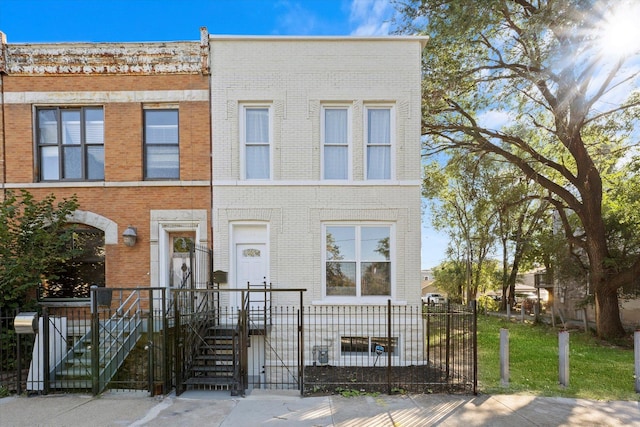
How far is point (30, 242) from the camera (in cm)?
838

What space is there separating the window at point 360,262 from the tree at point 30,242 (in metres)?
6.61

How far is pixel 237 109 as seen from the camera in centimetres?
940

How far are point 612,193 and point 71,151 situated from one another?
Result: 753 inches

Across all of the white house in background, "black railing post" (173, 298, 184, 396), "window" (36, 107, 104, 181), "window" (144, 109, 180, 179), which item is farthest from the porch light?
"black railing post" (173, 298, 184, 396)

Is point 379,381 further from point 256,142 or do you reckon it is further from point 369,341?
point 256,142

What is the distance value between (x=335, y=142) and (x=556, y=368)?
798 centimetres

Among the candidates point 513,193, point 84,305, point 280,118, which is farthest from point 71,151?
point 513,193

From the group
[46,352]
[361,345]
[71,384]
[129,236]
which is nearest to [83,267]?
[129,236]

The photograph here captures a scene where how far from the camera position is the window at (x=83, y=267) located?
31.3 feet

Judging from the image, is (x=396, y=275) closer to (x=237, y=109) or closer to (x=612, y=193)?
(x=237, y=109)

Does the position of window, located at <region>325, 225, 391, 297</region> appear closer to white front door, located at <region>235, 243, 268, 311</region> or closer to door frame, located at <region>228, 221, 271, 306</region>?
door frame, located at <region>228, 221, 271, 306</region>

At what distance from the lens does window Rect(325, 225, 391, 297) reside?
9305 millimetres

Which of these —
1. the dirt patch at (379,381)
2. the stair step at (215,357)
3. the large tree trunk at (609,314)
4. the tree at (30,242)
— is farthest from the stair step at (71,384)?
the large tree trunk at (609,314)


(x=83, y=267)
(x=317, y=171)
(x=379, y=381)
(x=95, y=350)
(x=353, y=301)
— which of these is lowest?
(x=379, y=381)
